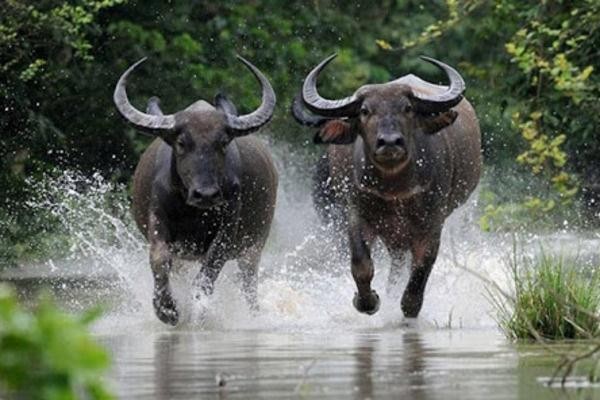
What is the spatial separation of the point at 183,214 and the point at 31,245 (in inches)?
288

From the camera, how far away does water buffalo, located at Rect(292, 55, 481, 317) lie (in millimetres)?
12219

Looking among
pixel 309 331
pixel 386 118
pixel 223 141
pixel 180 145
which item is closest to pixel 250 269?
pixel 223 141

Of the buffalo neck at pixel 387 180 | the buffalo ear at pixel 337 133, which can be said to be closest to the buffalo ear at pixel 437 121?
the buffalo neck at pixel 387 180

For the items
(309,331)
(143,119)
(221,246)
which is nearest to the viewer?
(309,331)

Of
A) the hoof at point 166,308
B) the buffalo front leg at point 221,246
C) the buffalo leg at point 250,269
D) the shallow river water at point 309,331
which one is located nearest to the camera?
the shallow river water at point 309,331

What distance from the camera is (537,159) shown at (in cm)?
997

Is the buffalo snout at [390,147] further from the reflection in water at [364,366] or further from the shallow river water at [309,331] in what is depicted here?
the reflection in water at [364,366]

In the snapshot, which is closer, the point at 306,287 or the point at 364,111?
the point at 364,111

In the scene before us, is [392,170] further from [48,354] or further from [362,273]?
[48,354]

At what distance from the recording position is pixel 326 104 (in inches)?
510

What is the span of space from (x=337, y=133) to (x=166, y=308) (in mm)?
1682

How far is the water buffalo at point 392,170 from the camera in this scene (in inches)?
481

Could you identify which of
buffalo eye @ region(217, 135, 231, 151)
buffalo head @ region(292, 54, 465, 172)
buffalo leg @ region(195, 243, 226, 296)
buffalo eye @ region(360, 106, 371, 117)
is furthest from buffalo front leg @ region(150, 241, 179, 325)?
buffalo eye @ region(360, 106, 371, 117)

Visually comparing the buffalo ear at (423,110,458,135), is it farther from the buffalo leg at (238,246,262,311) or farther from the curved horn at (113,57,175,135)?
the buffalo leg at (238,246,262,311)
